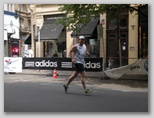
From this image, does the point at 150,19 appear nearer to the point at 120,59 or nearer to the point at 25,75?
the point at 120,59

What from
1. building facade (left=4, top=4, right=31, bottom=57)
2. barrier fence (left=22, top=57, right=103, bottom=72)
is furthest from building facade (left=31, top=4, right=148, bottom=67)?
barrier fence (left=22, top=57, right=103, bottom=72)

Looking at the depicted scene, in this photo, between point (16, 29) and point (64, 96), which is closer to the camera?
point (64, 96)

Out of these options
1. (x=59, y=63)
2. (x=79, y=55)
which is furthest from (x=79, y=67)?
(x=59, y=63)

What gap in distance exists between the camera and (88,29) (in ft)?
30.2

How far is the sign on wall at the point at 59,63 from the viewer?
976cm

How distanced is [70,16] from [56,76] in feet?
6.67

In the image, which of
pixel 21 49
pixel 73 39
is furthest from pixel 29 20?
pixel 73 39

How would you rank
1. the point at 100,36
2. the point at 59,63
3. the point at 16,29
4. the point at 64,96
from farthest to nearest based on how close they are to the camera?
the point at 59,63, the point at 100,36, the point at 16,29, the point at 64,96

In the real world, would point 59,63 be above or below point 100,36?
below

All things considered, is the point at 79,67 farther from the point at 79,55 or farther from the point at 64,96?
the point at 64,96

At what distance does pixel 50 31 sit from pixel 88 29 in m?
1.16

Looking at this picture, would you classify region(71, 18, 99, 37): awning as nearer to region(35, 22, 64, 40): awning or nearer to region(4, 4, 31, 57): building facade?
region(35, 22, 64, 40): awning

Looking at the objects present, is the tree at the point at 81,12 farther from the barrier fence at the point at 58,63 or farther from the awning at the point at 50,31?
the barrier fence at the point at 58,63

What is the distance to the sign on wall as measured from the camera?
9758 millimetres
